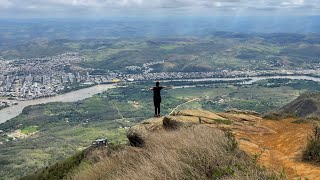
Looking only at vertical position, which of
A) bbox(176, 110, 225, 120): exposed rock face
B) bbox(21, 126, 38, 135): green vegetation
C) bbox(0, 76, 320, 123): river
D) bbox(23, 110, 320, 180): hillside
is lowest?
bbox(0, 76, 320, 123): river

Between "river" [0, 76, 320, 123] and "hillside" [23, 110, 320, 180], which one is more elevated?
"hillside" [23, 110, 320, 180]

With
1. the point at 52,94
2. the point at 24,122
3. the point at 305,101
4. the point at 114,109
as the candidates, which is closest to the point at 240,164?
the point at 305,101

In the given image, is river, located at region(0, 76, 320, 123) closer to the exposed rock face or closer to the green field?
the green field

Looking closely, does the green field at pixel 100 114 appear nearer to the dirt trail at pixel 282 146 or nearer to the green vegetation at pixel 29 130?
the green vegetation at pixel 29 130

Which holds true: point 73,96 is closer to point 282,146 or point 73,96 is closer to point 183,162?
point 282,146

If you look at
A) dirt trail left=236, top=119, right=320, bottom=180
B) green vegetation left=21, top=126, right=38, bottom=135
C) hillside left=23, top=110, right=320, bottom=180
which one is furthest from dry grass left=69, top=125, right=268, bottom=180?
green vegetation left=21, top=126, right=38, bottom=135

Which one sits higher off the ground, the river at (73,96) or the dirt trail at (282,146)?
the dirt trail at (282,146)

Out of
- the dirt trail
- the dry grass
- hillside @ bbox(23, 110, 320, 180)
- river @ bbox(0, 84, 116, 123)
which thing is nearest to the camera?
the dry grass

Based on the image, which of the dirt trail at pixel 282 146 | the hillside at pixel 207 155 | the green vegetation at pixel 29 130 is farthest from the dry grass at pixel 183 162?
the green vegetation at pixel 29 130
